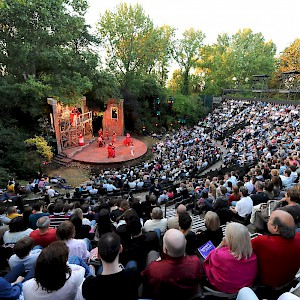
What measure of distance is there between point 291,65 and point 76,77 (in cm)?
3425

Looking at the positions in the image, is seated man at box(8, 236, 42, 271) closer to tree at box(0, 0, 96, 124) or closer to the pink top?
the pink top

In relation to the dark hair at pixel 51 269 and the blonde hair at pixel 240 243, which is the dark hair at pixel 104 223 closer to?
the dark hair at pixel 51 269

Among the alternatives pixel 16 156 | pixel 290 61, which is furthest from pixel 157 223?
pixel 290 61

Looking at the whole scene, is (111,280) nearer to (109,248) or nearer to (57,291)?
(109,248)

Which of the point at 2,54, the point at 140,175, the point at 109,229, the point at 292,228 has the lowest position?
the point at 140,175

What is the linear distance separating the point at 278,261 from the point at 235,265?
49 centimetres

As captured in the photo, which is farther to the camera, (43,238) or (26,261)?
(43,238)

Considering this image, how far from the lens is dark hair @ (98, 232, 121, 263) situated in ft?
7.17

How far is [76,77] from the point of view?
18875 mm

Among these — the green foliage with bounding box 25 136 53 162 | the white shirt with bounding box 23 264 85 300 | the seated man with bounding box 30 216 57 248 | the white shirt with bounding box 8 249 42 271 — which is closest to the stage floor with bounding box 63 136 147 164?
the green foliage with bounding box 25 136 53 162

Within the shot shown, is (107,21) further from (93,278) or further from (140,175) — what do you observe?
(93,278)

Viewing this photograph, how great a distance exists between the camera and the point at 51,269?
2.12m

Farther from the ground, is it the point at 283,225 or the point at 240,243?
the point at 283,225

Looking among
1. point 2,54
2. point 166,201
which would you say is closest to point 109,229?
point 166,201
